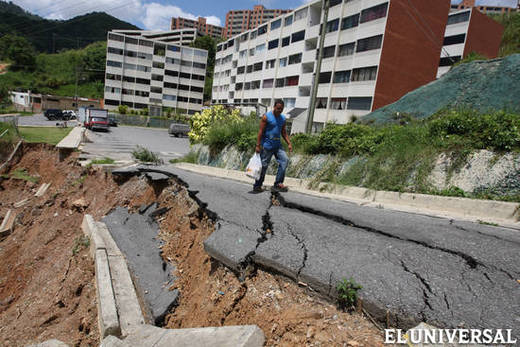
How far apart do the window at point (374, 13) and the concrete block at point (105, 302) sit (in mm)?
30806

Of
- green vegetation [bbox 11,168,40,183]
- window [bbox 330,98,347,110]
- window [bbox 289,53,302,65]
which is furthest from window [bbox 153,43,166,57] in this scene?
green vegetation [bbox 11,168,40,183]

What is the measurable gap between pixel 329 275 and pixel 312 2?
136 feet

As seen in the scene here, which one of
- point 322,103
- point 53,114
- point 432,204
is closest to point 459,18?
point 322,103

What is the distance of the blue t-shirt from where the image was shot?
18.1 feet

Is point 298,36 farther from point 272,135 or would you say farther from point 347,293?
point 347,293

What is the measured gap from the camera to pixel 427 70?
2981 centimetres

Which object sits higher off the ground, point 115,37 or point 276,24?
point 276,24

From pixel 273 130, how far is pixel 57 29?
548ft

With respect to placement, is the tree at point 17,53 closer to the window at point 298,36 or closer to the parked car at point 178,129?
the parked car at point 178,129

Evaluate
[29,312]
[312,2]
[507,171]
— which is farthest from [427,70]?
[29,312]

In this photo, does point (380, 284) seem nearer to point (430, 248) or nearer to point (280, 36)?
point (430, 248)

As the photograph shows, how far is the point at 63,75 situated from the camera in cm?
7969

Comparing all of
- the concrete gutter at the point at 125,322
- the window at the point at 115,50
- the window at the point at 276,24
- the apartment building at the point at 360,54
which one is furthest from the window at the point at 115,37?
the concrete gutter at the point at 125,322

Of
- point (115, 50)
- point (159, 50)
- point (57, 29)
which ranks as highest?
point (57, 29)
